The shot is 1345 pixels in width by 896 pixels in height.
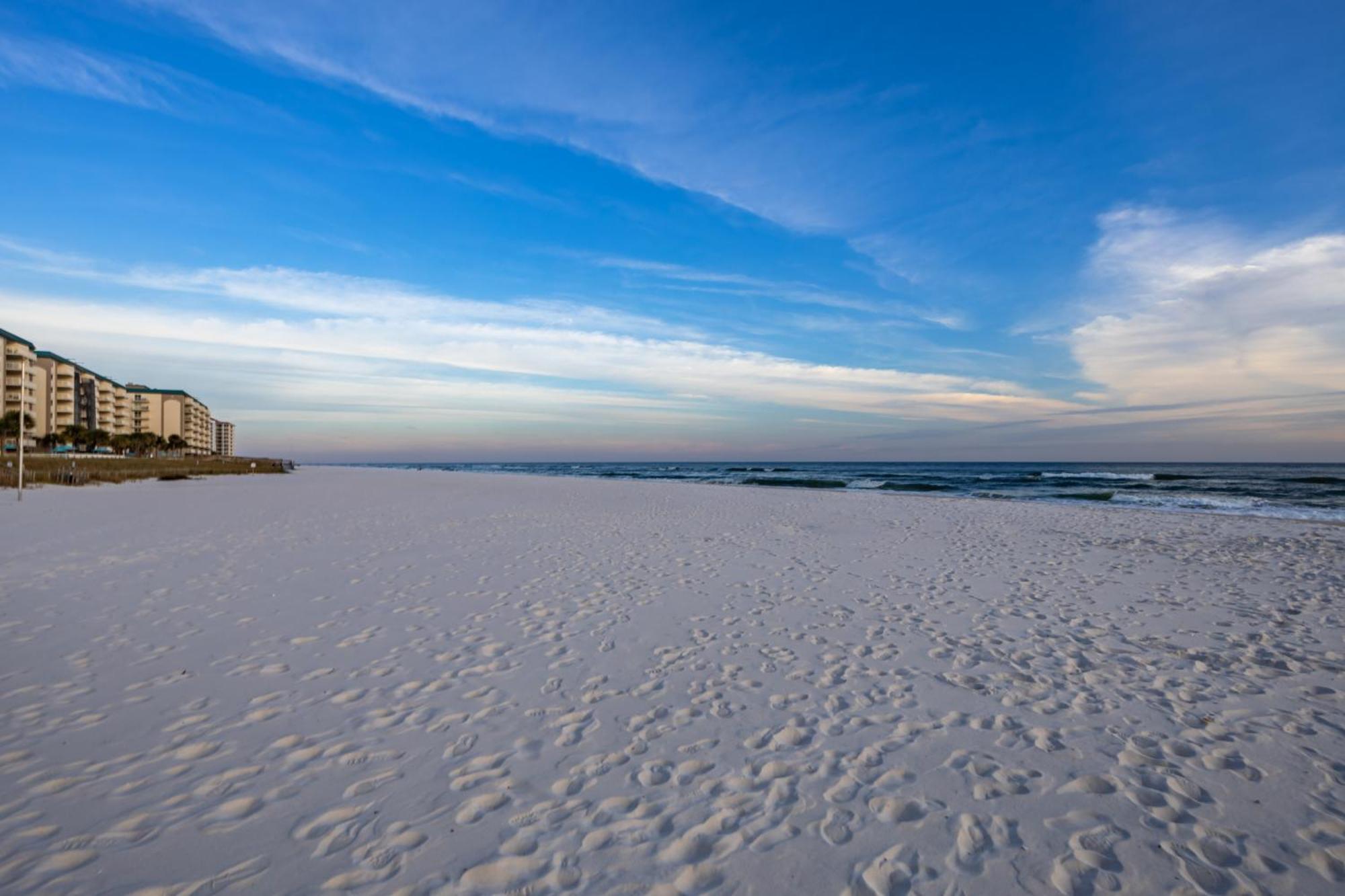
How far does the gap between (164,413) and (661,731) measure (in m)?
170

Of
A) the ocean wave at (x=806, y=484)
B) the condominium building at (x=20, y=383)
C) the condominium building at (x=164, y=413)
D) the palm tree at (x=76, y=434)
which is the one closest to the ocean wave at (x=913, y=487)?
the ocean wave at (x=806, y=484)

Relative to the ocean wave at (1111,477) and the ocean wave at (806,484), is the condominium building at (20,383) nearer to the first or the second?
the ocean wave at (806,484)

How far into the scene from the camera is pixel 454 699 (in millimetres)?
4992

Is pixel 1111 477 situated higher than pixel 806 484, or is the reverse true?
pixel 1111 477

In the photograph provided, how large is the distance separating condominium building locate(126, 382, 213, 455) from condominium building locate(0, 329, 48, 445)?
37594 mm

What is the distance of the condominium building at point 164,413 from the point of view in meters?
129

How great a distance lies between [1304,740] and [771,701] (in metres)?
3.79

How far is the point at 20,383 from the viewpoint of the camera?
267 feet

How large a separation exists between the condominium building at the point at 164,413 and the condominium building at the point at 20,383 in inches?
1480

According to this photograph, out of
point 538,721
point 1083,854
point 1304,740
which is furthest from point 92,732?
point 1304,740

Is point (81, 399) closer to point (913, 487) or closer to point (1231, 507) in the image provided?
point (913, 487)

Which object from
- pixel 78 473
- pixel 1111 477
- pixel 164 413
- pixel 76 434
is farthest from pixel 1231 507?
pixel 164 413

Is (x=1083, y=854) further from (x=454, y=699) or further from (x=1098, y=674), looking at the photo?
(x=454, y=699)

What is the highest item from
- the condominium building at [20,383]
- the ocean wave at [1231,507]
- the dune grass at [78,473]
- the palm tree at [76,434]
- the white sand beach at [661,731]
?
the condominium building at [20,383]
